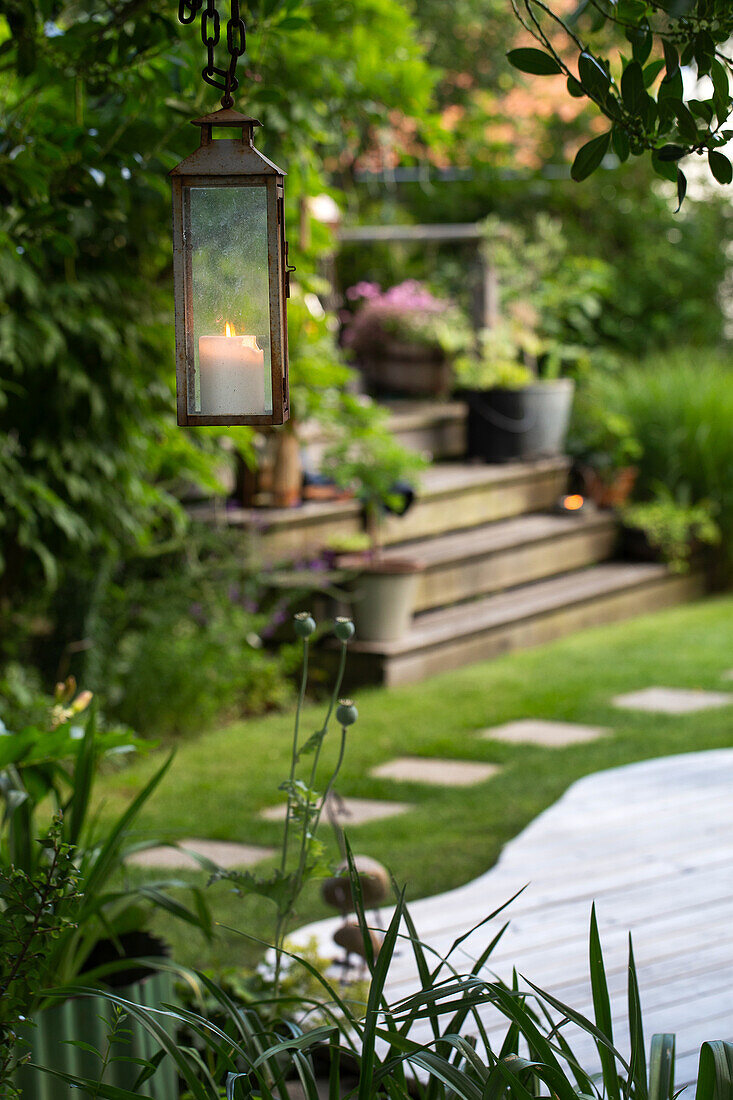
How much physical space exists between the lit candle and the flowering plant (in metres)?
6.69

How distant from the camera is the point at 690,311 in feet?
32.1

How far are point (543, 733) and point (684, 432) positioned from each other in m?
3.54

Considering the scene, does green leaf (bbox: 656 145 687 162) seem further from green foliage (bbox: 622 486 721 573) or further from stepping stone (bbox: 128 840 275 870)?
green foliage (bbox: 622 486 721 573)

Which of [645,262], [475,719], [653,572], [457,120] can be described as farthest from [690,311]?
[475,719]

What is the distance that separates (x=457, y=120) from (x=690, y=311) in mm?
2365

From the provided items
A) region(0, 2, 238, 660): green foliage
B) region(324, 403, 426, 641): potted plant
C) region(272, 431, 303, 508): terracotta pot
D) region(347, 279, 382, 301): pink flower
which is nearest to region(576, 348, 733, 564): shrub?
region(347, 279, 382, 301): pink flower

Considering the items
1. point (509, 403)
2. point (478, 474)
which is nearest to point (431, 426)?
point (509, 403)

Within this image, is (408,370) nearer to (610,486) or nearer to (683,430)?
(610,486)

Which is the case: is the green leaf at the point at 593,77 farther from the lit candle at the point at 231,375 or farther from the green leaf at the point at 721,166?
the lit candle at the point at 231,375

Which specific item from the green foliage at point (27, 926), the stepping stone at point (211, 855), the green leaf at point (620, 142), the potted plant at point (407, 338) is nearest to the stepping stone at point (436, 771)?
the stepping stone at point (211, 855)

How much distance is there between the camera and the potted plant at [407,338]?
26.7ft

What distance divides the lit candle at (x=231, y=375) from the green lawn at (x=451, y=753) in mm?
1143

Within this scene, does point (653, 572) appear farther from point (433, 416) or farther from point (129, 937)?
point (129, 937)

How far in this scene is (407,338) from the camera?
8.30m
